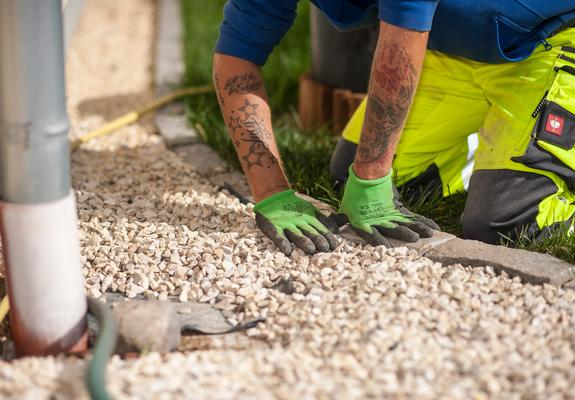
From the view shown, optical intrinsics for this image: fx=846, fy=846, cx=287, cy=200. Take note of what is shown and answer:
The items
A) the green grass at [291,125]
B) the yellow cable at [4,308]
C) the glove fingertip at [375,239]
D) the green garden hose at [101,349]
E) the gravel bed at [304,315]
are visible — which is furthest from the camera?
the green grass at [291,125]

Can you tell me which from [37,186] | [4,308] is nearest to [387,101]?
[37,186]

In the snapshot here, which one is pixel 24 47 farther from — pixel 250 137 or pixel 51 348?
pixel 250 137

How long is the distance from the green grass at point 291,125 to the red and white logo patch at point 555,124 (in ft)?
1.17

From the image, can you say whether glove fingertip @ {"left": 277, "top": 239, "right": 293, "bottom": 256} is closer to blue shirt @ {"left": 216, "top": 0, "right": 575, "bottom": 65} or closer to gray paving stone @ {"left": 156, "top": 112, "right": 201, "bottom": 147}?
blue shirt @ {"left": 216, "top": 0, "right": 575, "bottom": 65}

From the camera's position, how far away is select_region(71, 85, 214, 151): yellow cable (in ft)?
12.4

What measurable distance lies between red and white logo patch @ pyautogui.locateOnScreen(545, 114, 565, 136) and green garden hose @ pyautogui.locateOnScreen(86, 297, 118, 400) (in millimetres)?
1519

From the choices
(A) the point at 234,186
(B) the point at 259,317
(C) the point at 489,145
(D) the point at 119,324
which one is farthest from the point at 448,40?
(D) the point at 119,324

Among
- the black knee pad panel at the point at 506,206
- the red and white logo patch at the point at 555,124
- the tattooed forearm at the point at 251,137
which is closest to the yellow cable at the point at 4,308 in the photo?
the tattooed forearm at the point at 251,137

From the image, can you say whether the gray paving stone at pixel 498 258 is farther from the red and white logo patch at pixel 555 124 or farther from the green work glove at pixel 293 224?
the red and white logo patch at pixel 555 124

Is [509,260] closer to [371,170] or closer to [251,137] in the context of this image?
[371,170]

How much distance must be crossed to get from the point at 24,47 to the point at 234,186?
4.91 feet

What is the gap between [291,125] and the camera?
3930 millimetres

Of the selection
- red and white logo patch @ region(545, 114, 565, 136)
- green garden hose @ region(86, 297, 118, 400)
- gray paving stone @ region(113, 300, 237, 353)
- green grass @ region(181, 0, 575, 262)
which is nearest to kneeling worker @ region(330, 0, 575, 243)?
red and white logo patch @ region(545, 114, 565, 136)

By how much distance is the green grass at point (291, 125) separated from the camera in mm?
2914
